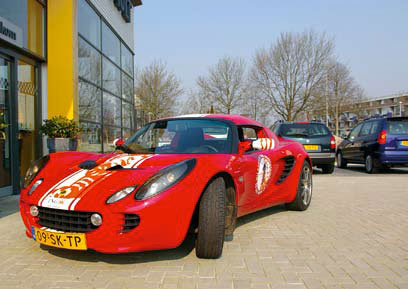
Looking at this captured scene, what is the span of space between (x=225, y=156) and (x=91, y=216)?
135cm

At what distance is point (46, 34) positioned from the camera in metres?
8.20

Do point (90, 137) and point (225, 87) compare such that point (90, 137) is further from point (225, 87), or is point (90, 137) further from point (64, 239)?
point (225, 87)

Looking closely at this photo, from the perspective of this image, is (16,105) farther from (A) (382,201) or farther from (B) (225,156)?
(A) (382,201)

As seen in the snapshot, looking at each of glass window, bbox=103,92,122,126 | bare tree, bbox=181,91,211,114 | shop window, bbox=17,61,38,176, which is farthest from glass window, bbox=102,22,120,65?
bare tree, bbox=181,91,211,114

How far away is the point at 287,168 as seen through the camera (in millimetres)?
4828

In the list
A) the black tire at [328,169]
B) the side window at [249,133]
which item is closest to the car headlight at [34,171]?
the side window at [249,133]

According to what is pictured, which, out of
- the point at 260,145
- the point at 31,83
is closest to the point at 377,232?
the point at 260,145

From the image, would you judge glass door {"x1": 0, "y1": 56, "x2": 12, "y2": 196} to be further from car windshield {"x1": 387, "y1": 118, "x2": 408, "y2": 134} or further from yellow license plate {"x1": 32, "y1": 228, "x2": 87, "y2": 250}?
car windshield {"x1": 387, "y1": 118, "x2": 408, "y2": 134}

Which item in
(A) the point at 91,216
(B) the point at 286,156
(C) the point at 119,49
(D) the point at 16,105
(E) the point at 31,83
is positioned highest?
(C) the point at 119,49

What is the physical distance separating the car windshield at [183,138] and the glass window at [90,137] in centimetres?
571

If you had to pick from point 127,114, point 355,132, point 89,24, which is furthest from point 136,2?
point 355,132

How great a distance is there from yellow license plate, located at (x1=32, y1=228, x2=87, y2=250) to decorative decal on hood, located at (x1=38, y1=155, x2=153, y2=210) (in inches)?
8.3

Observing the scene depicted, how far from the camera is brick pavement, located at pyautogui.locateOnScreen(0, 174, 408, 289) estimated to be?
2707 millimetres

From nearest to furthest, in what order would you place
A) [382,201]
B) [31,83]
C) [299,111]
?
[382,201] → [31,83] → [299,111]
